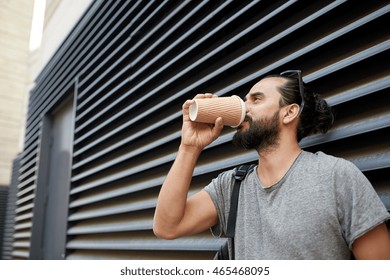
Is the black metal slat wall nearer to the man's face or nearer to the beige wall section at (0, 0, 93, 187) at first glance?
the man's face

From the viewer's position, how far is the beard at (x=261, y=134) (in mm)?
1391

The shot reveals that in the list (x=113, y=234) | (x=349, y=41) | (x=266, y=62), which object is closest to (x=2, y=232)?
(x=113, y=234)

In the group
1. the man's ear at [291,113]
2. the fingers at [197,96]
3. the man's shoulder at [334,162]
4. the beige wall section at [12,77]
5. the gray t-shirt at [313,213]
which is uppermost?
the beige wall section at [12,77]

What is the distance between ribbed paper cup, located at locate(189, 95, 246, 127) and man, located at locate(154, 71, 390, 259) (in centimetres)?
3

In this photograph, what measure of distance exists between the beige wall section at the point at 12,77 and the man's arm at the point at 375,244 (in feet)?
14.0

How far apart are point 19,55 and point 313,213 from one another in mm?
6210

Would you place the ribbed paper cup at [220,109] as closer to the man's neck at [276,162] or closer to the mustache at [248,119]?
the mustache at [248,119]

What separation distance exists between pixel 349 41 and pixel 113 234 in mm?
2410

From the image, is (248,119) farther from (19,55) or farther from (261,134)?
(19,55)

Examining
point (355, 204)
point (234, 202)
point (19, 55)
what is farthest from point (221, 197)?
point (19, 55)

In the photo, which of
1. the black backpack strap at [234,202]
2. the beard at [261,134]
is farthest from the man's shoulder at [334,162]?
the black backpack strap at [234,202]

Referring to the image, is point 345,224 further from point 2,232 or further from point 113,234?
point 2,232

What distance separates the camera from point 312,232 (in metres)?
1.11

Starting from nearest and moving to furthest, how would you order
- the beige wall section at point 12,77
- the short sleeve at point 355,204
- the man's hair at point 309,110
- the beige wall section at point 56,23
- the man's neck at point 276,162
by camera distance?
the short sleeve at point 355,204
the man's neck at point 276,162
the man's hair at point 309,110
the beige wall section at point 12,77
the beige wall section at point 56,23
